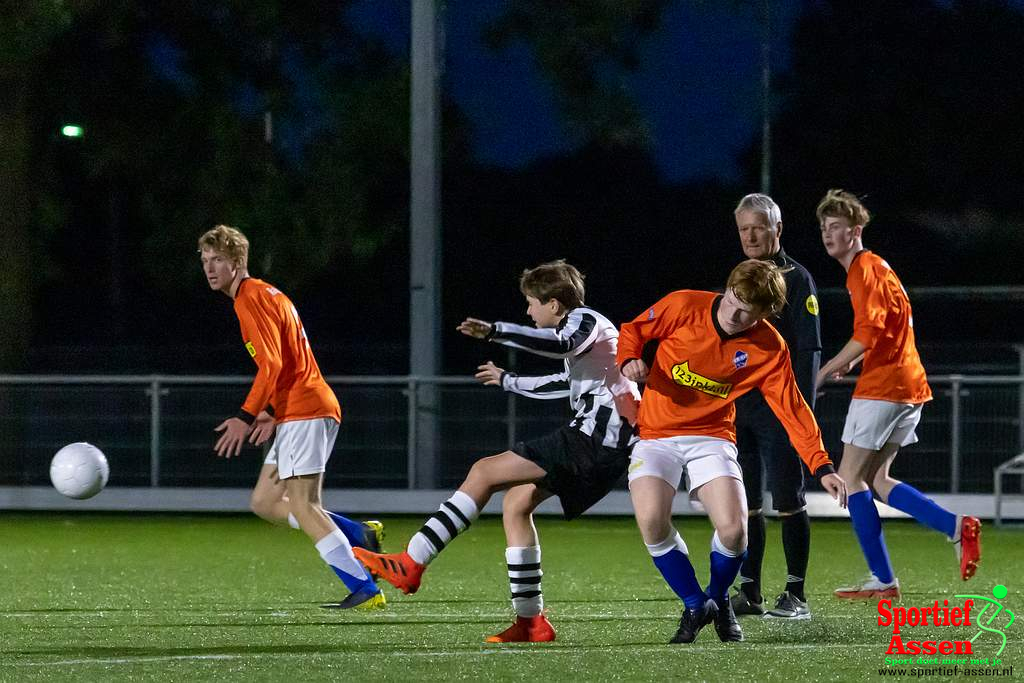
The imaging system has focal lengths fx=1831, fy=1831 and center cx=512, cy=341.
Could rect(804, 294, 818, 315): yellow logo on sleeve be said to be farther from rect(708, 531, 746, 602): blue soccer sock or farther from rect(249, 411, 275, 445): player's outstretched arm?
rect(249, 411, 275, 445): player's outstretched arm

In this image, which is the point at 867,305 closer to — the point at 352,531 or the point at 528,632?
the point at 528,632

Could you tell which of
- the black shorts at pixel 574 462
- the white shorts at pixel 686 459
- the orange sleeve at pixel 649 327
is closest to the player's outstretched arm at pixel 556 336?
the orange sleeve at pixel 649 327

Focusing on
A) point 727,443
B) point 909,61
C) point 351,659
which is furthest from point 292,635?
point 909,61

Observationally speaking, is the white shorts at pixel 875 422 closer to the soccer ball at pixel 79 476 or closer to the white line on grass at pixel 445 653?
the white line on grass at pixel 445 653

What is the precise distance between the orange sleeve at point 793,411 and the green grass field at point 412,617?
76cm

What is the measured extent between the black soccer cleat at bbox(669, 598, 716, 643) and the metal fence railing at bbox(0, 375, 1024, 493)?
9.14m

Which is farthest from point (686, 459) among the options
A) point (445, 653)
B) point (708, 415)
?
point (445, 653)

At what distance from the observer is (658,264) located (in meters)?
39.2

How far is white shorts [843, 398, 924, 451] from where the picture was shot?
8703 mm

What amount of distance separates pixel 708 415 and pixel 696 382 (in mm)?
141

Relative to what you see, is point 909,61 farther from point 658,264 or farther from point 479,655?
point 479,655

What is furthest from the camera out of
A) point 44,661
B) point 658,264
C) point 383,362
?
point 658,264

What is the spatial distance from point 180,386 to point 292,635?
989 centimetres

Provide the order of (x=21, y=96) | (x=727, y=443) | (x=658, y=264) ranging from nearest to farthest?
(x=727, y=443)
(x=21, y=96)
(x=658, y=264)
